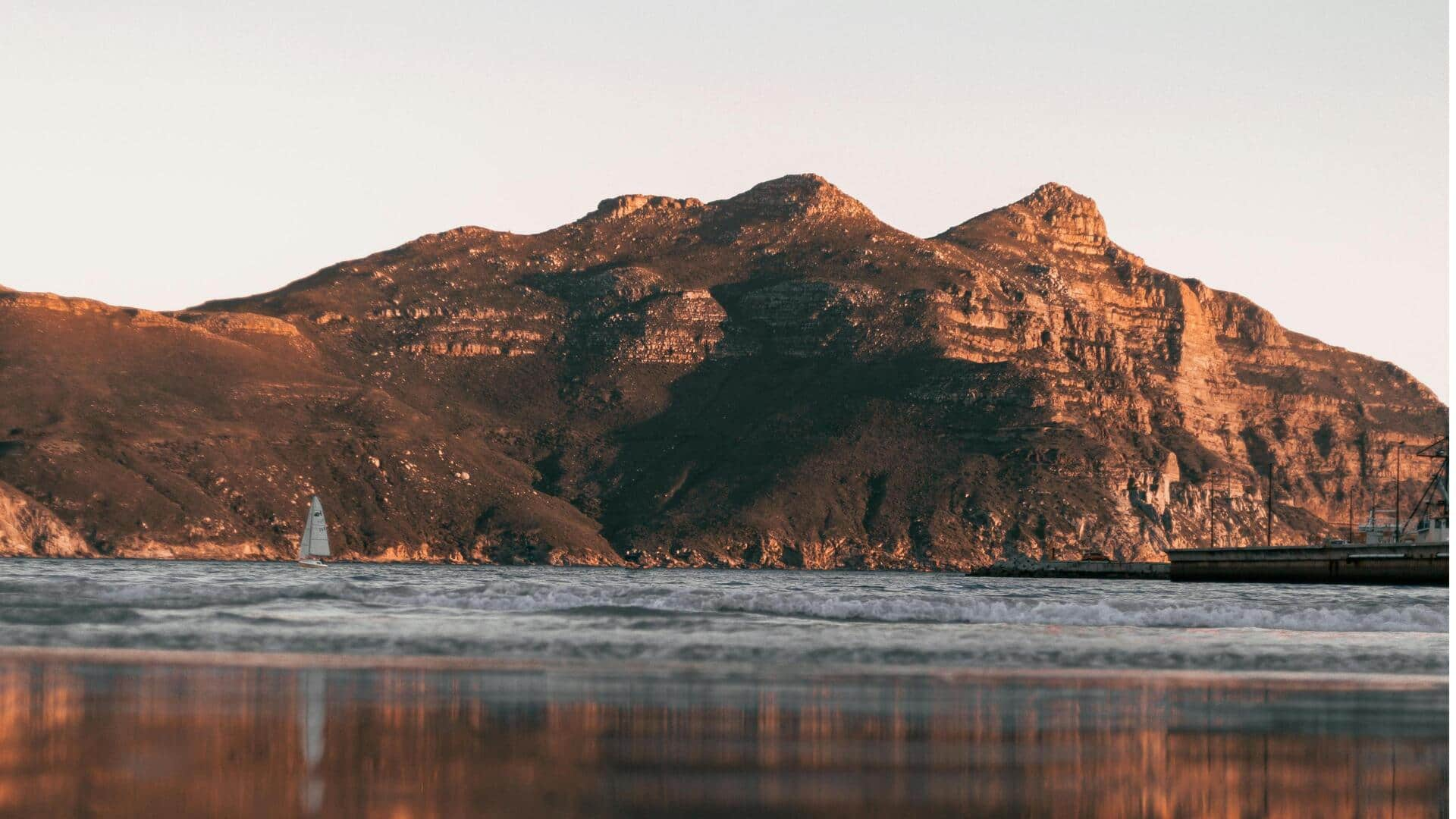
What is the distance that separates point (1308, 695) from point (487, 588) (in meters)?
31.3

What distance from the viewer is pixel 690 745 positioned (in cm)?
1900

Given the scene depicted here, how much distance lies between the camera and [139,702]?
21.8 metres

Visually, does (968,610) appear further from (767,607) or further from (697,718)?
(697,718)

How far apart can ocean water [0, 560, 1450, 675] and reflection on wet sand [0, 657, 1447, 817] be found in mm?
4695

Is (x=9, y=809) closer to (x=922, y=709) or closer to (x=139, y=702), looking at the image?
(x=139, y=702)

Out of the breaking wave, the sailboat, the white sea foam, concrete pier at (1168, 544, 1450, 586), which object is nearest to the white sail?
the sailboat

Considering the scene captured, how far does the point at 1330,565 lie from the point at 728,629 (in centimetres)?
9636

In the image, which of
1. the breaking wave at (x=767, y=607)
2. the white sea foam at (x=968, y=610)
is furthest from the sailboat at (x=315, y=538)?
the white sea foam at (x=968, y=610)

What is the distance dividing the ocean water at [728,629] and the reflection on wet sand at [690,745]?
185 inches

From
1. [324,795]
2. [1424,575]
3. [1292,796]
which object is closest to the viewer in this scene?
[324,795]

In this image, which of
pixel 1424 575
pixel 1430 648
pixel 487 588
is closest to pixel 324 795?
pixel 1430 648

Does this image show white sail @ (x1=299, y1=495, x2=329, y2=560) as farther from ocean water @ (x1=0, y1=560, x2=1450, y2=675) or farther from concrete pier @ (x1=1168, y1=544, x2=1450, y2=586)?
ocean water @ (x1=0, y1=560, x2=1450, y2=675)

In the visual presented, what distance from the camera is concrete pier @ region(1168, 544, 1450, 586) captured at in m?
113

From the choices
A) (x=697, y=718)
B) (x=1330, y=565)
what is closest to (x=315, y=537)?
(x=1330, y=565)
